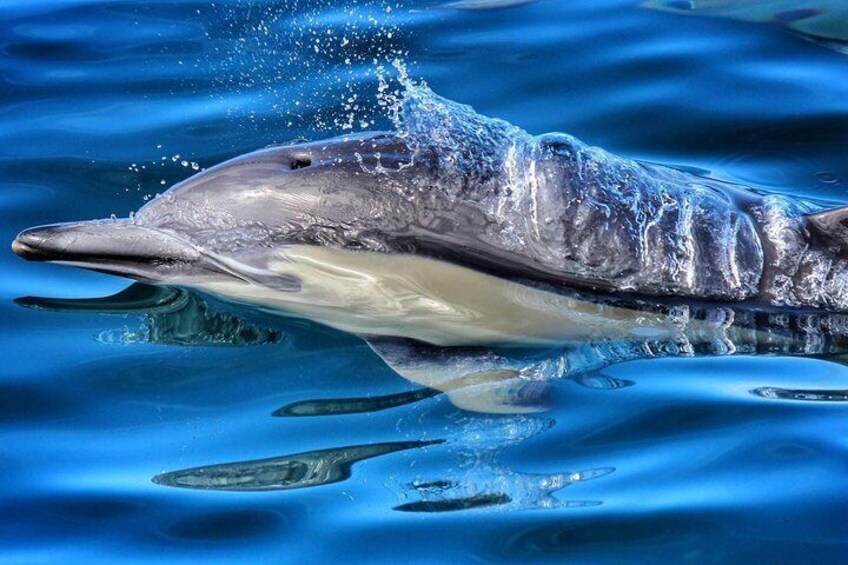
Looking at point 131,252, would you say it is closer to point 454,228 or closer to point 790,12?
point 454,228

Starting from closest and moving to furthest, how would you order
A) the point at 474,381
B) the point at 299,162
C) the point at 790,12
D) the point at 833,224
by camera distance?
the point at 474,381 → the point at 299,162 → the point at 833,224 → the point at 790,12

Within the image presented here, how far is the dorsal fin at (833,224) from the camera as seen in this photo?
6555mm

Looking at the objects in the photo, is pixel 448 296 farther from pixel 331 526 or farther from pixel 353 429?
pixel 331 526

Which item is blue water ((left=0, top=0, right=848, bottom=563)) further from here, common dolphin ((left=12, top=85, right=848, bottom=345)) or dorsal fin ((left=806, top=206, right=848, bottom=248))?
dorsal fin ((left=806, top=206, right=848, bottom=248))

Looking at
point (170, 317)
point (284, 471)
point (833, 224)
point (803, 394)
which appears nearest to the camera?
point (284, 471)

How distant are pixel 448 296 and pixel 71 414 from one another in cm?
173

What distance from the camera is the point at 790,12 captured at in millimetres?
10508

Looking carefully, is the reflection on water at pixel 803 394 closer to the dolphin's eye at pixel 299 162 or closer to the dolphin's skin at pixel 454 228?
the dolphin's skin at pixel 454 228

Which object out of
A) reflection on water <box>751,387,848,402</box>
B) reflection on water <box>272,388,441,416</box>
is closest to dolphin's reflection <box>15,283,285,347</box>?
reflection on water <box>272,388,441,416</box>

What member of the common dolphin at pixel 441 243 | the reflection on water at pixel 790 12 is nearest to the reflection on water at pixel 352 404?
the common dolphin at pixel 441 243

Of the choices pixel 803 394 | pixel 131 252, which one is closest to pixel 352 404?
pixel 131 252

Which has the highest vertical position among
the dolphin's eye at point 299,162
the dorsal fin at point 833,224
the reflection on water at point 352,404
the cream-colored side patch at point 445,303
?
the dolphin's eye at point 299,162

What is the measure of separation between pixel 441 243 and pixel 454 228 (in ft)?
0.29

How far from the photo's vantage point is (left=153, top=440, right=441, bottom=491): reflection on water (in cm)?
Answer: 544
